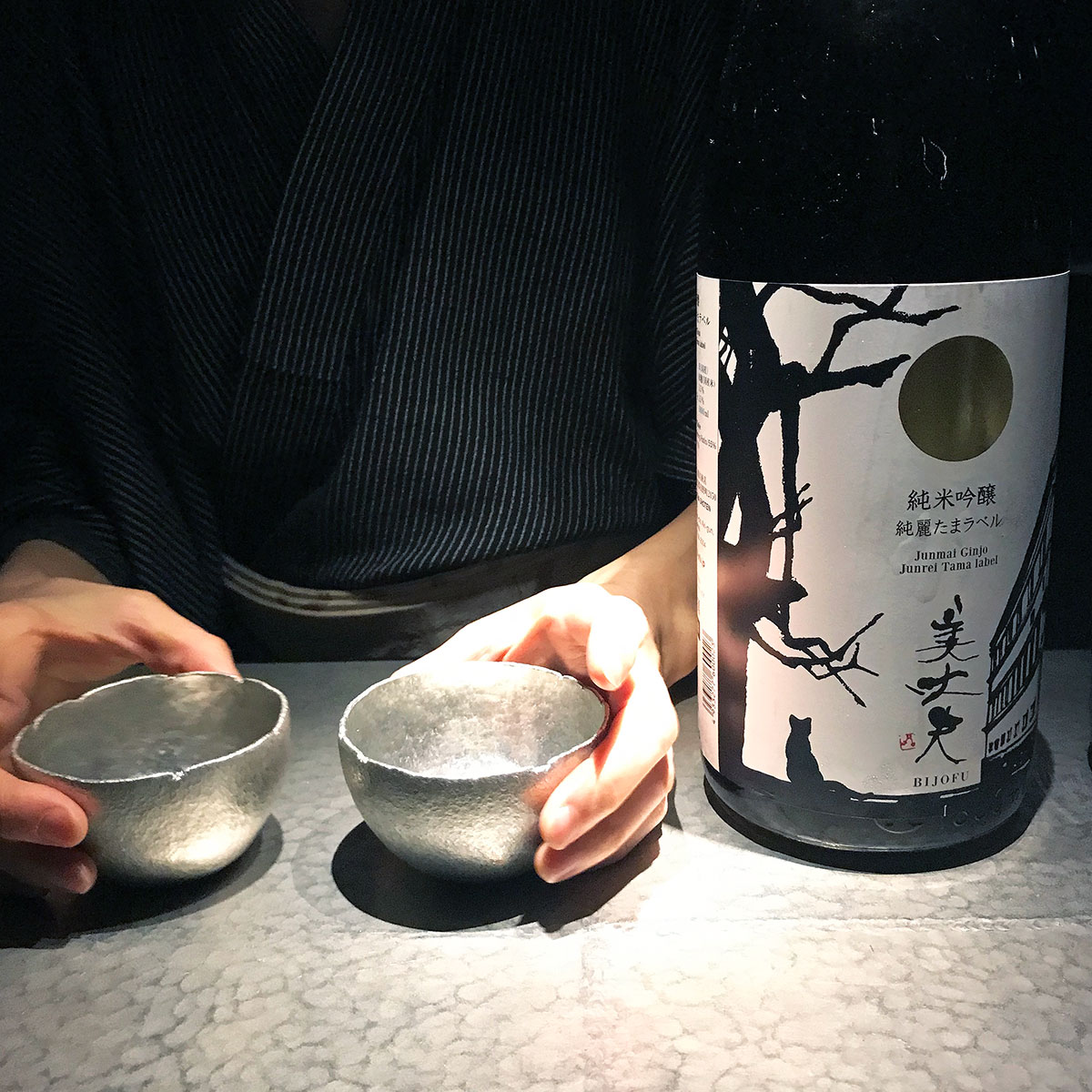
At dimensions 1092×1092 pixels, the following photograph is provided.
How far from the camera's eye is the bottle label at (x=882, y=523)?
382 millimetres

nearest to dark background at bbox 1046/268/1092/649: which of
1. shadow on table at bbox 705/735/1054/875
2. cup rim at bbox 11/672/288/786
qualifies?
shadow on table at bbox 705/735/1054/875

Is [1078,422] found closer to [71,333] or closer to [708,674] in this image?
[708,674]

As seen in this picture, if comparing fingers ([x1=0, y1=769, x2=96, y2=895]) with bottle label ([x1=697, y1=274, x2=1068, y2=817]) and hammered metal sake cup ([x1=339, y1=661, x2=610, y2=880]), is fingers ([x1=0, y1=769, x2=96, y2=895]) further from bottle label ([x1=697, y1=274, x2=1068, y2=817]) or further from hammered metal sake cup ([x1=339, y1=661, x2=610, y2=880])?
bottle label ([x1=697, y1=274, x2=1068, y2=817])

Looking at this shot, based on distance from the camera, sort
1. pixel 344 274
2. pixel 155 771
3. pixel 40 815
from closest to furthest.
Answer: pixel 40 815 → pixel 155 771 → pixel 344 274

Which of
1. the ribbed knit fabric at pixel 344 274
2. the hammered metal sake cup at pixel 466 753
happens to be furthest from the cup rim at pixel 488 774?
the ribbed knit fabric at pixel 344 274

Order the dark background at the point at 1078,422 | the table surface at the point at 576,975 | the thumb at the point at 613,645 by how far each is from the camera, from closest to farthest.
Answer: the table surface at the point at 576,975 → the thumb at the point at 613,645 → the dark background at the point at 1078,422

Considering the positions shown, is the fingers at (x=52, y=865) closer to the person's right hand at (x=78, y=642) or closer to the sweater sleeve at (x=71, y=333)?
the person's right hand at (x=78, y=642)

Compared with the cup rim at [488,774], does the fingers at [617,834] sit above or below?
below

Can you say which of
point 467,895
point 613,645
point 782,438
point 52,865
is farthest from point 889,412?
point 52,865

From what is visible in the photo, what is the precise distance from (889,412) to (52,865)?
0.35 m

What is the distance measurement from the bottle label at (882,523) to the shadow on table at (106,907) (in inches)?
9.1

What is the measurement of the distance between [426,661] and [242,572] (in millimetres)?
310

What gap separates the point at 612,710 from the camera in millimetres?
470

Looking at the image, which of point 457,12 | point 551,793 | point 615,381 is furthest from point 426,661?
point 457,12
